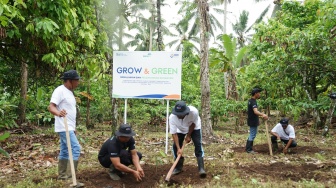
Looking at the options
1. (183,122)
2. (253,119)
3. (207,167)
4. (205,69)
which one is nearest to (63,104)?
(183,122)

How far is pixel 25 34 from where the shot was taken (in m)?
6.07

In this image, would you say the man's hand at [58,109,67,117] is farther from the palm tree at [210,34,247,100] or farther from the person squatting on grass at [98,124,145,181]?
the palm tree at [210,34,247,100]

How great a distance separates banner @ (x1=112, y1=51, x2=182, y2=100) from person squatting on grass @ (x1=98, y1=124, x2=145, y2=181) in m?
2.61

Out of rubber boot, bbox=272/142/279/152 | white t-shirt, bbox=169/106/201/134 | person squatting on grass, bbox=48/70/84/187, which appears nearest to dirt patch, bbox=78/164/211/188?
person squatting on grass, bbox=48/70/84/187

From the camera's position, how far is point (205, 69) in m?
9.27

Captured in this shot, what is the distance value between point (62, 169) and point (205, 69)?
5407 millimetres

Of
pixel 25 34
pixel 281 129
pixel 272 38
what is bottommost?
pixel 281 129

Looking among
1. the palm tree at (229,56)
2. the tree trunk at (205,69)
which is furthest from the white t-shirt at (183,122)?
the palm tree at (229,56)

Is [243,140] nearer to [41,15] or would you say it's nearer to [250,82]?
[250,82]

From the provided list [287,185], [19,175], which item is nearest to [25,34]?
[19,175]

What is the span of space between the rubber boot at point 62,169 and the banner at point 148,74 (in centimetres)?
320

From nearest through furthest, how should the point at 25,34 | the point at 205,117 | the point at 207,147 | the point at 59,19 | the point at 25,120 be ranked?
the point at 59,19, the point at 25,34, the point at 207,147, the point at 205,117, the point at 25,120

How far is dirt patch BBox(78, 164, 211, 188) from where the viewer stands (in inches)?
198

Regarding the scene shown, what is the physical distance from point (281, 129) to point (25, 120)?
32.8 feet
